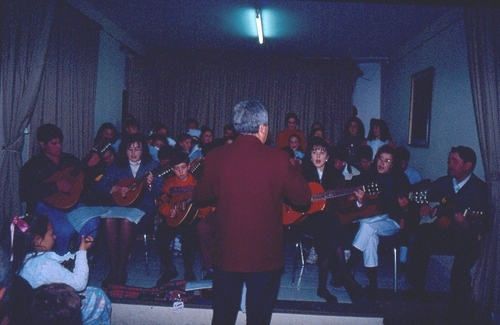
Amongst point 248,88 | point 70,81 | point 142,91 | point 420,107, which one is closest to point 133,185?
point 70,81

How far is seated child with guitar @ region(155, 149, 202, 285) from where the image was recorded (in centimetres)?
418

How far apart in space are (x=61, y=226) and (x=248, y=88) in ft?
21.6

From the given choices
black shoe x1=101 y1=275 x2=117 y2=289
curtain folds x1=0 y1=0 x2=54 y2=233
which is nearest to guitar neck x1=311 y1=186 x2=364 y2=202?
black shoe x1=101 y1=275 x2=117 y2=289

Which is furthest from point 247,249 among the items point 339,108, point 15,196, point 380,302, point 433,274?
point 339,108

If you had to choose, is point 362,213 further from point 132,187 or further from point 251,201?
point 251,201

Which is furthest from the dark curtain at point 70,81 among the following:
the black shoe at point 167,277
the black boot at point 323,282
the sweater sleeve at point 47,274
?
the black boot at point 323,282

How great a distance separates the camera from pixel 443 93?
19.6 ft

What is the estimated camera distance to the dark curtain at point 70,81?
5.12 metres

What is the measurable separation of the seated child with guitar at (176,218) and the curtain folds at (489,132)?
2652 mm

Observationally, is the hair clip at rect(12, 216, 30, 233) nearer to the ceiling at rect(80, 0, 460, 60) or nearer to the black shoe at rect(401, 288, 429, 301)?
the black shoe at rect(401, 288, 429, 301)

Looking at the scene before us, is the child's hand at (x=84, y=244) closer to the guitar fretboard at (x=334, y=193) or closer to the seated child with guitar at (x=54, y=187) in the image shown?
the seated child with guitar at (x=54, y=187)

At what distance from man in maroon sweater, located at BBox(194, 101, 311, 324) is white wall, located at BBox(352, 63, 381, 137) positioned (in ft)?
26.7

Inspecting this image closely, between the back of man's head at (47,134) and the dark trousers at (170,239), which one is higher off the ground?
the back of man's head at (47,134)

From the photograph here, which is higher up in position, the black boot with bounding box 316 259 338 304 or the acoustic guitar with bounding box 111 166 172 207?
the acoustic guitar with bounding box 111 166 172 207
